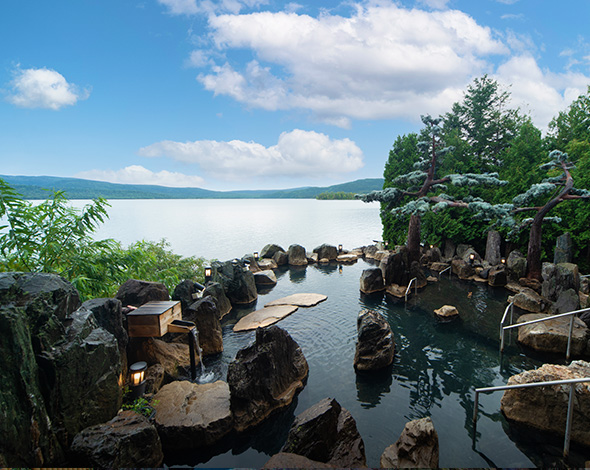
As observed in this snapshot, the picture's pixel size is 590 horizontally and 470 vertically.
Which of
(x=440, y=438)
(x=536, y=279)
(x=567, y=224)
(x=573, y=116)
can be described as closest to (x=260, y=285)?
(x=440, y=438)

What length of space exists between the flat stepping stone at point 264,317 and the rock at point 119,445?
6.67m

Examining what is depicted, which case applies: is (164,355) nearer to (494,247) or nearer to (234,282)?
(234,282)

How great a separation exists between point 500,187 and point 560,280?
1115 cm

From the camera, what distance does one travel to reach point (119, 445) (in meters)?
4.17

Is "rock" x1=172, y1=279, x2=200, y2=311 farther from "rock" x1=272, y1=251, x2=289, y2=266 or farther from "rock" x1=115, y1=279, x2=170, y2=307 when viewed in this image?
"rock" x1=272, y1=251, x2=289, y2=266

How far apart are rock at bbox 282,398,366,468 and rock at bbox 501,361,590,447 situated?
3.46 m

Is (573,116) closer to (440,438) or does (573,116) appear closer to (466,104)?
(466,104)

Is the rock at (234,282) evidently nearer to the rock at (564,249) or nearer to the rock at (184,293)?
the rock at (184,293)

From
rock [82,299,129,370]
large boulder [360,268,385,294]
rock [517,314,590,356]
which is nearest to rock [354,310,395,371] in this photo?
rock [517,314,590,356]

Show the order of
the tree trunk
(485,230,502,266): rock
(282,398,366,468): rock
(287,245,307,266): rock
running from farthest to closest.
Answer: (287,245,307,266): rock → (485,230,502,266): rock → the tree trunk → (282,398,366,468): rock

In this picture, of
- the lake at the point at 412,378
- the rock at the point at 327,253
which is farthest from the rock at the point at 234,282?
the rock at the point at 327,253

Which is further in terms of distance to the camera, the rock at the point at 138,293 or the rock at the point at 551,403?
the rock at the point at 138,293

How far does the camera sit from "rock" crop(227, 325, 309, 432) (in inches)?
249

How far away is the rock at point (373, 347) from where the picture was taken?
27.1ft
